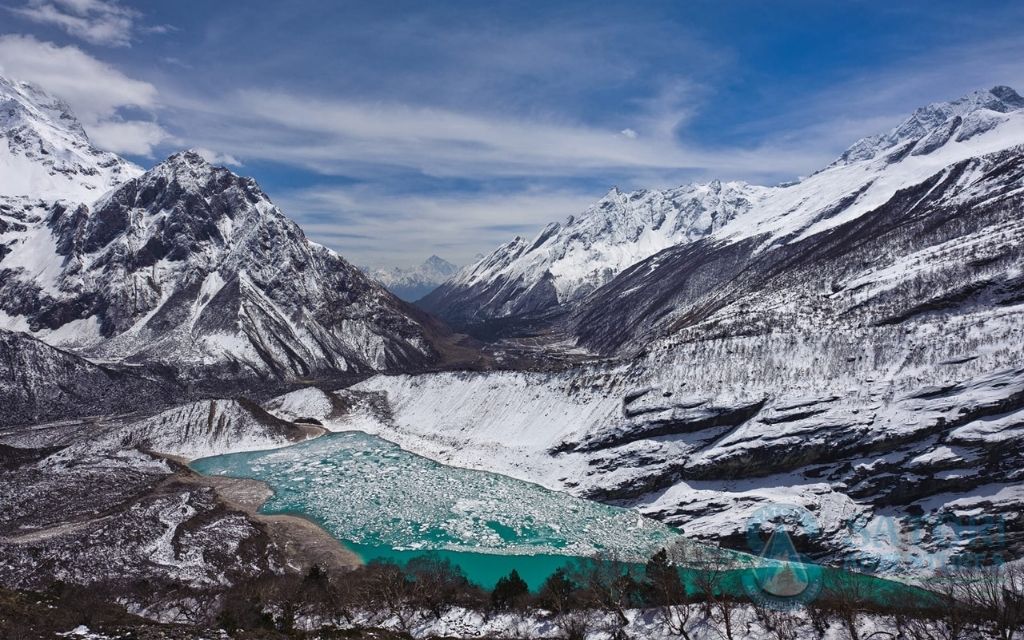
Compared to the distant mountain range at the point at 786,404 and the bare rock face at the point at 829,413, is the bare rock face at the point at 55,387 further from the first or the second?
the bare rock face at the point at 829,413

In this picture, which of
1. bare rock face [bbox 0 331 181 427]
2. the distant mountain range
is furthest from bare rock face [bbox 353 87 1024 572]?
bare rock face [bbox 0 331 181 427]

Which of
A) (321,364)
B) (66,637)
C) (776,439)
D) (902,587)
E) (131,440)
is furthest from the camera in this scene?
(321,364)

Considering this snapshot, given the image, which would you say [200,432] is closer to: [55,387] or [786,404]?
[55,387]

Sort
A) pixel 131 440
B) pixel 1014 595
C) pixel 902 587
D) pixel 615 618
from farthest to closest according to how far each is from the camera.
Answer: pixel 131 440 → pixel 902 587 → pixel 615 618 → pixel 1014 595

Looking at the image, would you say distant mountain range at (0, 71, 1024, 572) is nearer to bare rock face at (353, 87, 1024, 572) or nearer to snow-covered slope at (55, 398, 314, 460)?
bare rock face at (353, 87, 1024, 572)

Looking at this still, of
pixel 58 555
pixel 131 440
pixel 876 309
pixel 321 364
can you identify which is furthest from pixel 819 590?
pixel 321 364

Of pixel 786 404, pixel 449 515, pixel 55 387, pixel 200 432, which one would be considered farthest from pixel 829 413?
pixel 55 387

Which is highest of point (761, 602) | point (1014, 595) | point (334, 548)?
point (1014, 595)

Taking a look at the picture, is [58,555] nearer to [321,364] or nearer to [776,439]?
[776,439]
